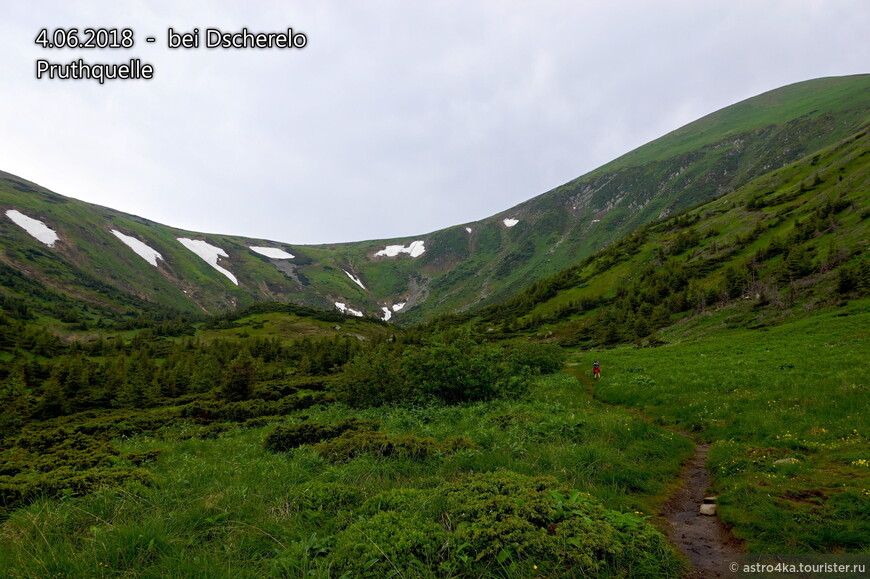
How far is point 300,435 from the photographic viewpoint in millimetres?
13453

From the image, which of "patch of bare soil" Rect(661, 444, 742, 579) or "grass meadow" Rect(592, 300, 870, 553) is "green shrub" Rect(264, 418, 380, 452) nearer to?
"patch of bare soil" Rect(661, 444, 742, 579)

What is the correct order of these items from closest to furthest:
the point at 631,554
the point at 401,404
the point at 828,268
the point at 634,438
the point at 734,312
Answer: the point at 631,554 < the point at 634,438 < the point at 401,404 < the point at 828,268 < the point at 734,312

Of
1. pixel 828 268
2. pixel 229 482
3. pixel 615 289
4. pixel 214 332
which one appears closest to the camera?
pixel 229 482

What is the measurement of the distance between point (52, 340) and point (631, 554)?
10248 centimetres

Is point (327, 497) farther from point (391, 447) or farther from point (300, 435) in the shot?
point (300, 435)

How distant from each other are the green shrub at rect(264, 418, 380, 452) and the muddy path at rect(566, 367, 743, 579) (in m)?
9.72

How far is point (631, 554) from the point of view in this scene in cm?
500

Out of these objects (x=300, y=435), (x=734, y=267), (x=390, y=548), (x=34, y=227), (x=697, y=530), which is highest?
(x=34, y=227)

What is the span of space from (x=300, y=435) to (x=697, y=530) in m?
12.2

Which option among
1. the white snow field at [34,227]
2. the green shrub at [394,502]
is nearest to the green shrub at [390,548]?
the green shrub at [394,502]

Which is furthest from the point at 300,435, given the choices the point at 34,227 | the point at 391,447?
the point at 34,227

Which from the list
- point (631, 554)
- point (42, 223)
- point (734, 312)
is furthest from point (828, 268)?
→ point (42, 223)

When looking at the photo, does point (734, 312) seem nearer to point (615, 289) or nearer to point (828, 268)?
point (828, 268)

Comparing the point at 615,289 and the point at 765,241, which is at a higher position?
the point at 765,241
